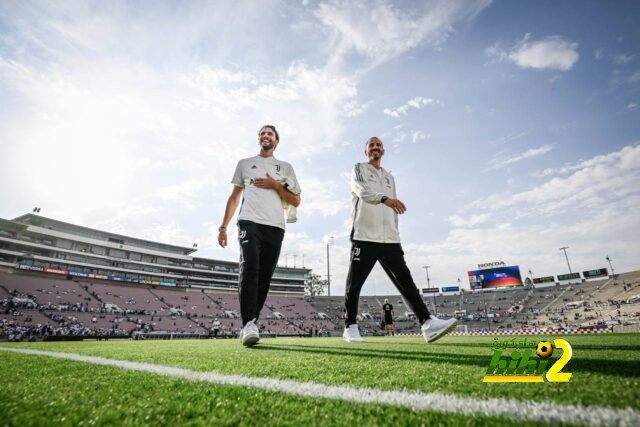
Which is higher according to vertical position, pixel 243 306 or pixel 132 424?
pixel 243 306

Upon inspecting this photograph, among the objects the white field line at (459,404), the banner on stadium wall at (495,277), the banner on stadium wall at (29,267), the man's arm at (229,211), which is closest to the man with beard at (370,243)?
the man's arm at (229,211)

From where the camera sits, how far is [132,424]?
0.94m

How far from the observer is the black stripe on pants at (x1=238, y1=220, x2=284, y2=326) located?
3.56 metres

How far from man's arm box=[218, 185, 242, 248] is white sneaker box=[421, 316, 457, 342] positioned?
9.79 ft

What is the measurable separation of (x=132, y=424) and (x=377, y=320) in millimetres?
57109

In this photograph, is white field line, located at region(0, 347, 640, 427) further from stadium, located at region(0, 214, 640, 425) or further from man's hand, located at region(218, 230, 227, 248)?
man's hand, located at region(218, 230, 227, 248)

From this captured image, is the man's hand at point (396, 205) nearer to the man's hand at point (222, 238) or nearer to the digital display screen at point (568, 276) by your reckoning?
the man's hand at point (222, 238)

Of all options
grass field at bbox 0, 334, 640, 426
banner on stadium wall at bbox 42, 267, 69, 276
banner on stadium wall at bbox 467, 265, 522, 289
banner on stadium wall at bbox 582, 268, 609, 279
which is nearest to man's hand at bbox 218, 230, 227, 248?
grass field at bbox 0, 334, 640, 426

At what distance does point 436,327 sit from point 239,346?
2560 millimetres

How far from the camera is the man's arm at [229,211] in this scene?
4551 millimetres

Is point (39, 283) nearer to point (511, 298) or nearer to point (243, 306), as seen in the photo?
point (243, 306)

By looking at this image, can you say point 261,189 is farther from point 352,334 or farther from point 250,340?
point 352,334

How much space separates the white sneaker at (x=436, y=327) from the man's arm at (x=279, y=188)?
237 centimetres

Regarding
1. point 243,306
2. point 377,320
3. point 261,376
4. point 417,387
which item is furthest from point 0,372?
point 377,320
